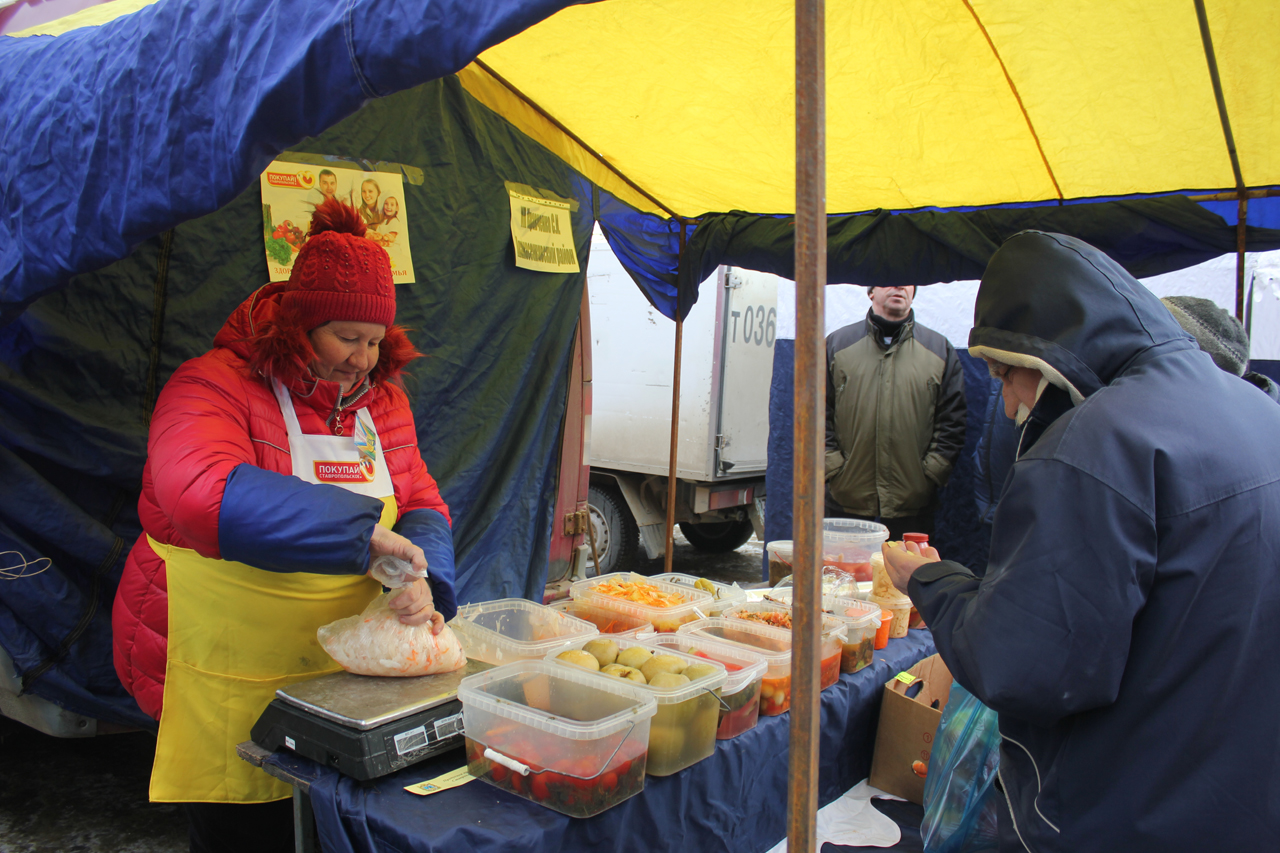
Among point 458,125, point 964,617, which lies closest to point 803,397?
point 964,617

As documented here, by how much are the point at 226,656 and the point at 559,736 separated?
0.89 m

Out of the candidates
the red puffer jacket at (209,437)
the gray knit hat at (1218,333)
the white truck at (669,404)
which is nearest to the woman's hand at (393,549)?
the red puffer jacket at (209,437)

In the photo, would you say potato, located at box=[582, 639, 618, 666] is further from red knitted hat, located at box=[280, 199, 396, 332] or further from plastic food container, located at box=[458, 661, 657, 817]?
red knitted hat, located at box=[280, 199, 396, 332]

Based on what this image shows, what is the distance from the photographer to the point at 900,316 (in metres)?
4.94

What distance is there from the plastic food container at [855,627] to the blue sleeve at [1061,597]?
1.17m

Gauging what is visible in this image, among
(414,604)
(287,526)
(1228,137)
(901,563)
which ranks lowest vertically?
(414,604)

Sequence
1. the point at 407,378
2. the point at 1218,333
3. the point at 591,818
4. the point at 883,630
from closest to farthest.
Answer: the point at 591,818, the point at 1218,333, the point at 883,630, the point at 407,378

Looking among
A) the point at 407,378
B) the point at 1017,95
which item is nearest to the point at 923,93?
the point at 1017,95

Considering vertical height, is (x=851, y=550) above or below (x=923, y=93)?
below

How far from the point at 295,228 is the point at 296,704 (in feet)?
5.51

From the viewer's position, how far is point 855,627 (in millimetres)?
2547

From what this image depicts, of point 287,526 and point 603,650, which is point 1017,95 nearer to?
point 603,650

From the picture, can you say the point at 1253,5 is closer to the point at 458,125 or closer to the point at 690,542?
the point at 458,125

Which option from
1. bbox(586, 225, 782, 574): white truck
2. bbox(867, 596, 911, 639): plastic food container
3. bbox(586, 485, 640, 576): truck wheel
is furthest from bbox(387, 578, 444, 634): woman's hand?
bbox(586, 485, 640, 576): truck wheel
